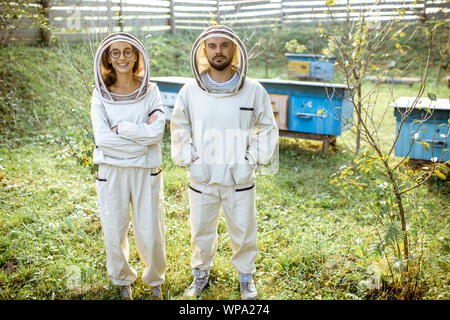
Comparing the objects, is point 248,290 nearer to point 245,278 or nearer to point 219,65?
point 245,278

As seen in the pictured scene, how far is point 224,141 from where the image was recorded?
2.50 m

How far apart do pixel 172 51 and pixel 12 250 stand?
9.68 m

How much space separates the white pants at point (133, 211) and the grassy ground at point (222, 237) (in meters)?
0.35

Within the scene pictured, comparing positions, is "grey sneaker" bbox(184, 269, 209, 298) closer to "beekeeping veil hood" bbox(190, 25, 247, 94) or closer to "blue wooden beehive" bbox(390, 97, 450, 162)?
"beekeeping veil hood" bbox(190, 25, 247, 94)

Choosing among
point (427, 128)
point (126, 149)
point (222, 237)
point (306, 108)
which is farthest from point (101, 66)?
point (427, 128)

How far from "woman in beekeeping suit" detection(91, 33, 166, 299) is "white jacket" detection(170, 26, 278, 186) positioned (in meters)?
0.21

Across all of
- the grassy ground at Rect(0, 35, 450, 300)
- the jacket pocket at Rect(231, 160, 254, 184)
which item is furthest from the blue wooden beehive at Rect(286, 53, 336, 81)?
the jacket pocket at Rect(231, 160, 254, 184)

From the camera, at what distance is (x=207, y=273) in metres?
2.85

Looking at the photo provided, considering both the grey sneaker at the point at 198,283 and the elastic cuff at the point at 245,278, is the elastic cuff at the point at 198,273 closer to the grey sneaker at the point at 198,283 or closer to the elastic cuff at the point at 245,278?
the grey sneaker at the point at 198,283

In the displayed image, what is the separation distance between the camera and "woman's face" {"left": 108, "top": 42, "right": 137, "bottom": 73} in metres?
2.49

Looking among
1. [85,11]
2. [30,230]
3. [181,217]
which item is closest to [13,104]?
[85,11]

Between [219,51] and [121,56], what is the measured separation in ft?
2.10

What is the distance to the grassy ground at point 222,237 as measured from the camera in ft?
9.22
